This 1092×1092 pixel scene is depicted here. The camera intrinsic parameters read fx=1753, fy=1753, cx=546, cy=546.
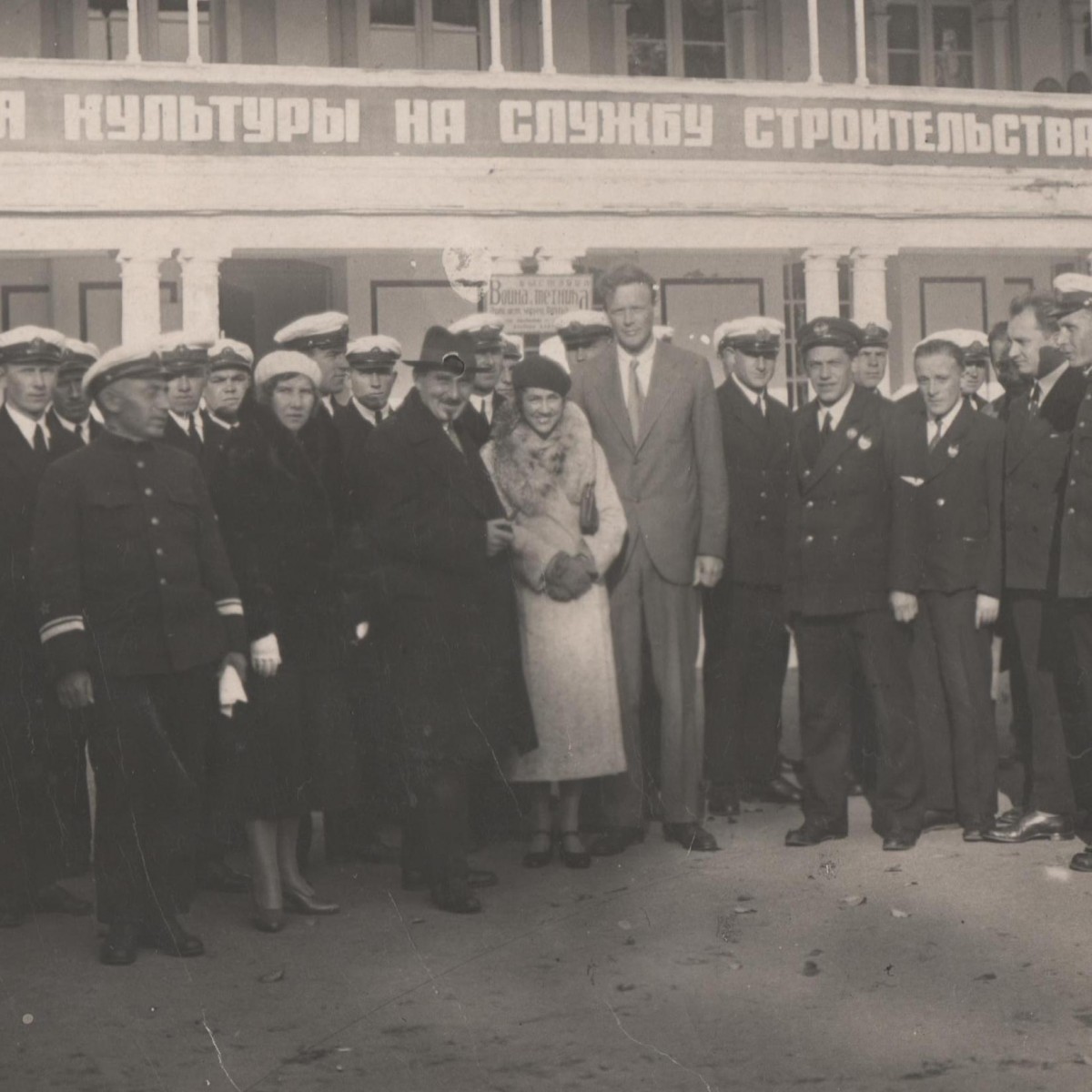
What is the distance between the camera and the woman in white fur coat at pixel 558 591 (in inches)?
255

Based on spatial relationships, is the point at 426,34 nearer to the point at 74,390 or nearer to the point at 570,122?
the point at 570,122

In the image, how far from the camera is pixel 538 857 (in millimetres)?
6461

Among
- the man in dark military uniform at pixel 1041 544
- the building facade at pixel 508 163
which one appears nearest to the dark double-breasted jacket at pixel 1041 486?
the man in dark military uniform at pixel 1041 544

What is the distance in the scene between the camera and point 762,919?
18.2 feet

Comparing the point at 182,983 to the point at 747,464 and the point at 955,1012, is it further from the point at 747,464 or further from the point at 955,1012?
the point at 747,464

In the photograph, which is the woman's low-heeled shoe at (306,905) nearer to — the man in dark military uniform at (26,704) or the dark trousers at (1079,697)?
the man in dark military uniform at (26,704)

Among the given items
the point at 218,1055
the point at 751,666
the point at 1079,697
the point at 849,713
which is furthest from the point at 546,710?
the point at 218,1055

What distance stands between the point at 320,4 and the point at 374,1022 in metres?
13.9

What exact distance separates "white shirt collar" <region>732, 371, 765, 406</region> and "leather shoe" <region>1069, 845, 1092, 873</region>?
2632 mm

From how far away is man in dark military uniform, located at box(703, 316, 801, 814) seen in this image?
25.1ft

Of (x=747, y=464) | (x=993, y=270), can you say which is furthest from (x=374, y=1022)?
(x=993, y=270)

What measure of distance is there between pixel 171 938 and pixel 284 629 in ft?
3.53

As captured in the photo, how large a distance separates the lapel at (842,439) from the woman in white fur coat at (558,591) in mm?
815

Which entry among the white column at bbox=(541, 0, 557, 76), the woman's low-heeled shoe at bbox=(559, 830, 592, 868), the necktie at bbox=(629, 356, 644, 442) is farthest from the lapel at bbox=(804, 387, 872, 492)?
the white column at bbox=(541, 0, 557, 76)
